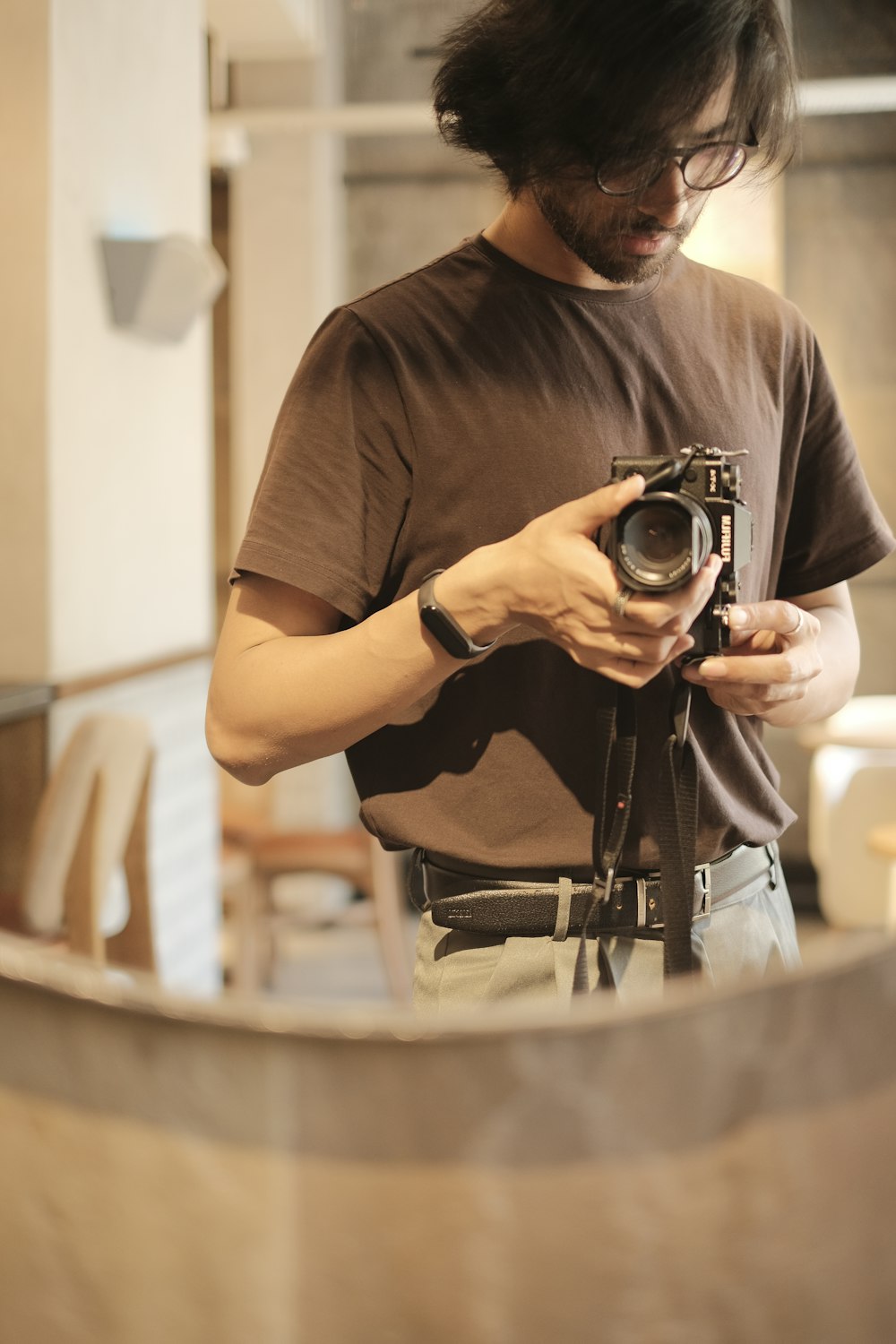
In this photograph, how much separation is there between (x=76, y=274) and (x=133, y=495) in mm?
301

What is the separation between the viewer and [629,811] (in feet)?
1.55

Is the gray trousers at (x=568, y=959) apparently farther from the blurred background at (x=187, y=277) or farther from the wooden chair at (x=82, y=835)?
the wooden chair at (x=82, y=835)

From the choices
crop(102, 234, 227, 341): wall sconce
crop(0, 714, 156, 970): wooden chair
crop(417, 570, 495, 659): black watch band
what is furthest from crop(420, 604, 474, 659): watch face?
crop(102, 234, 227, 341): wall sconce

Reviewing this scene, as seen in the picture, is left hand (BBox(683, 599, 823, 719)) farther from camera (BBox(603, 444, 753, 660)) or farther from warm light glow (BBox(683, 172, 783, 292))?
warm light glow (BBox(683, 172, 783, 292))

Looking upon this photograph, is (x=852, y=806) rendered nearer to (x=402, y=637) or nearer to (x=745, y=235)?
(x=745, y=235)

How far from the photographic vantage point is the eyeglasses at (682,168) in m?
0.44

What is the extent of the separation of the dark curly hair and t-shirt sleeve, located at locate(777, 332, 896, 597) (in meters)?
0.12

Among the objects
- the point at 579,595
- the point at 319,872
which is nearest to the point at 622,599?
the point at 579,595

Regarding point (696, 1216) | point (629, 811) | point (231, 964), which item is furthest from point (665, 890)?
point (231, 964)

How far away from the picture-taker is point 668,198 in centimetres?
46

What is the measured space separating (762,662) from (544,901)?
128 millimetres

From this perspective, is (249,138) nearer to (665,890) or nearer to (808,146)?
Result: (808,146)

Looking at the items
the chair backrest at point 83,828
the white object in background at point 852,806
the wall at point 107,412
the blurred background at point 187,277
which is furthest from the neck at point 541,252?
the white object in background at point 852,806

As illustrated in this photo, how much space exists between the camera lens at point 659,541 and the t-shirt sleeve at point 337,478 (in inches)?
4.4
